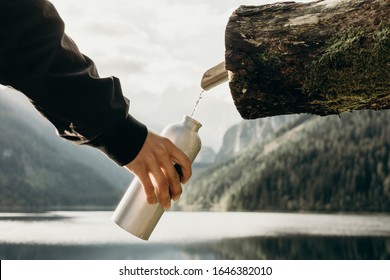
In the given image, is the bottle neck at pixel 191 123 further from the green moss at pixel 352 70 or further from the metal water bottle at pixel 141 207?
the green moss at pixel 352 70

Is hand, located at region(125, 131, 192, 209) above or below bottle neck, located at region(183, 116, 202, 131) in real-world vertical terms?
above

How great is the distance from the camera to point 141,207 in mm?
2201

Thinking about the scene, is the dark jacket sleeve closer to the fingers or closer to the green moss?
the fingers

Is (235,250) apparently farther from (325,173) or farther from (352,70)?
(325,173)

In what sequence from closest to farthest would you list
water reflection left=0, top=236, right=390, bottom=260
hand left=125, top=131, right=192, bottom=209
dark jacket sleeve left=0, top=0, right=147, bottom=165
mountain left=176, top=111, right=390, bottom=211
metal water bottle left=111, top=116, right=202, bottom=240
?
dark jacket sleeve left=0, top=0, right=147, bottom=165 < hand left=125, top=131, right=192, bottom=209 < metal water bottle left=111, top=116, right=202, bottom=240 < water reflection left=0, top=236, right=390, bottom=260 < mountain left=176, top=111, right=390, bottom=211

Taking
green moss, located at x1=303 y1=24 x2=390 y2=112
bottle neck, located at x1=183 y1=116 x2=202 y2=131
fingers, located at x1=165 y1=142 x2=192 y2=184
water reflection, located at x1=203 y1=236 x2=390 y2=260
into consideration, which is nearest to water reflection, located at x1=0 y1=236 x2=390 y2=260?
water reflection, located at x1=203 y1=236 x2=390 y2=260

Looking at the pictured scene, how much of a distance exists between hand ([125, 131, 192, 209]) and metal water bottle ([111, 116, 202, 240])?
0.28 metres

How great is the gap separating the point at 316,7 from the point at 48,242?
57531mm

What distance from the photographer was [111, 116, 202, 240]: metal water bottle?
2.20 metres

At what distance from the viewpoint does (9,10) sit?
4.78ft

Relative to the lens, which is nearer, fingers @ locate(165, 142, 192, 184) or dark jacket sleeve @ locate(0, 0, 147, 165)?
dark jacket sleeve @ locate(0, 0, 147, 165)

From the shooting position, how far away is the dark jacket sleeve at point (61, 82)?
4.89 ft

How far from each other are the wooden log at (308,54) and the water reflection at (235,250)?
132 ft

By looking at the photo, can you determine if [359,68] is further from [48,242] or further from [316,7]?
[48,242]
